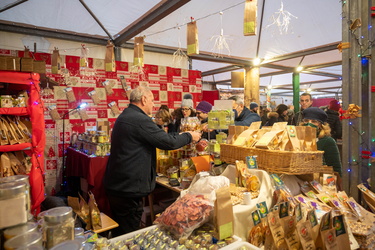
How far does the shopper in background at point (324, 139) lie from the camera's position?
8.58ft

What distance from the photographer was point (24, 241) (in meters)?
0.90

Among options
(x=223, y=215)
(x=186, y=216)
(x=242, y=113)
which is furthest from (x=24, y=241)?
(x=242, y=113)

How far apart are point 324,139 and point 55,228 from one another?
8.68 feet

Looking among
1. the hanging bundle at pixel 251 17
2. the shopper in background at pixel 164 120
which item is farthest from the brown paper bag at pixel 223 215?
the shopper in background at pixel 164 120

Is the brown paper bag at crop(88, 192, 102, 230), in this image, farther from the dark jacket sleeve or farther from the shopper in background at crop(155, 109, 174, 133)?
the shopper in background at crop(155, 109, 174, 133)

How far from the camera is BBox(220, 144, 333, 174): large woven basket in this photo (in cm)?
184

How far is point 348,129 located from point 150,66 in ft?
15.6

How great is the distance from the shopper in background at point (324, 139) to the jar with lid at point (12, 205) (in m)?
2.70

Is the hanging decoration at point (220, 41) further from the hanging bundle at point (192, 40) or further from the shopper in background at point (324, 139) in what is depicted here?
the shopper in background at point (324, 139)

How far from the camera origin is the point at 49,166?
4953 mm

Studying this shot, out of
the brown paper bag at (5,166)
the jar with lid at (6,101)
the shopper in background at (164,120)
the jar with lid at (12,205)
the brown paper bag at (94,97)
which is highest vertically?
the brown paper bag at (94,97)

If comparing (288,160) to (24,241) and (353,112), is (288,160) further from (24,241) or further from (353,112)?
(24,241)

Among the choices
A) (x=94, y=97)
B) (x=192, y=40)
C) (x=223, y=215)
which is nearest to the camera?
(x=223, y=215)

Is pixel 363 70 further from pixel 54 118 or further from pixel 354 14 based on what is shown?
pixel 54 118
